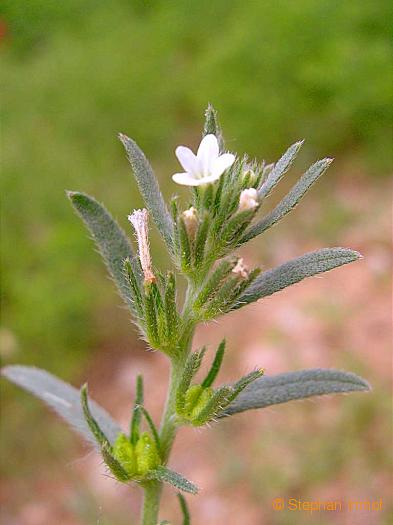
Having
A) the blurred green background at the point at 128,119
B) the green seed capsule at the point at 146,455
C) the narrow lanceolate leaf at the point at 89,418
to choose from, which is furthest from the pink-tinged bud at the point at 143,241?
the blurred green background at the point at 128,119

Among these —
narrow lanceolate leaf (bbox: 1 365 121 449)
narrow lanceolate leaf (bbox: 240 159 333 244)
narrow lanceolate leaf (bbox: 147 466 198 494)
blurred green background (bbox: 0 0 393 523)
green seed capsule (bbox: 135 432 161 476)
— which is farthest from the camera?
blurred green background (bbox: 0 0 393 523)

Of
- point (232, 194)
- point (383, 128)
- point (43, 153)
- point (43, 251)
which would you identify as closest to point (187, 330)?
point (232, 194)

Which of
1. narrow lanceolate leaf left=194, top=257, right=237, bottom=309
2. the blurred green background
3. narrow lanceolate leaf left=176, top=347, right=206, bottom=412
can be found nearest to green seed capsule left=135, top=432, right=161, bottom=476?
narrow lanceolate leaf left=176, top=347, right=206, bottom=412

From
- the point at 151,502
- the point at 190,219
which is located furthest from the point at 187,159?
the point at 151,502

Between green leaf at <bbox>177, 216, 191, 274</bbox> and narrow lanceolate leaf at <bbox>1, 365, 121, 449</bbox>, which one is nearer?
green leaf at <bbox>177, 216, 191, 274</bbox>

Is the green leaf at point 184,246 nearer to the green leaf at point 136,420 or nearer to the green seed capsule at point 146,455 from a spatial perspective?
the green leaf at point 136,420

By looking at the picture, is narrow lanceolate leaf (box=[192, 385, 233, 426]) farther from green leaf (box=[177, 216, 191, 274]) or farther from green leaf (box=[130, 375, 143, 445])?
green leaf (box=[177, 216, 191, 274])

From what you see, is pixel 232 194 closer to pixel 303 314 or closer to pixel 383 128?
A: pixel 303 314

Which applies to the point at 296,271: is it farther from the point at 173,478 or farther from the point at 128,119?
the point at 128,119
